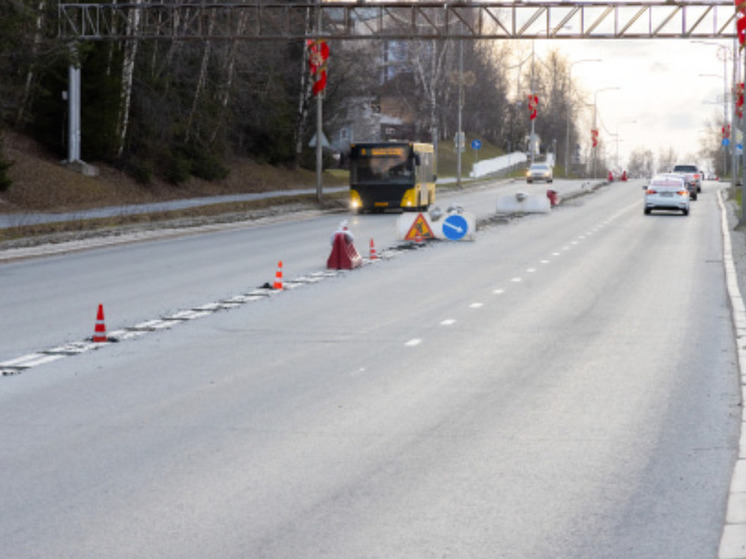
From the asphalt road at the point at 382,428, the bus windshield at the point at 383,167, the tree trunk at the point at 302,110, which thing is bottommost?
the asphalt road at the point at 382,428

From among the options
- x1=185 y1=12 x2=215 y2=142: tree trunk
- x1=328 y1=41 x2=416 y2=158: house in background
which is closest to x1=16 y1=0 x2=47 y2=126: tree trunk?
x1=185 y1=12 x2=215 y2=142: tree trunk

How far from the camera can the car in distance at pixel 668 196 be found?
5062cm

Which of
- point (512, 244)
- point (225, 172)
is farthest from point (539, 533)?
point (225, 172)

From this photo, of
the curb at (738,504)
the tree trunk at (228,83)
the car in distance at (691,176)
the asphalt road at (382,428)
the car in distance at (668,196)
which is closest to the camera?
the curb at (738,504)

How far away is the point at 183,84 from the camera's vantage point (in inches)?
2330

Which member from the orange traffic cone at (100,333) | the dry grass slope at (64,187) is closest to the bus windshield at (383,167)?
the dry grass slope at (64,187)

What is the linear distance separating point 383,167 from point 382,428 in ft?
138

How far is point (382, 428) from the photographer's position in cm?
986

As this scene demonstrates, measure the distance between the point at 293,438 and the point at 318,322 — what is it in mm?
7150

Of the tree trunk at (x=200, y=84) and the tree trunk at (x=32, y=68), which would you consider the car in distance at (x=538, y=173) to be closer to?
the tree trunk at (x=200, y=84)

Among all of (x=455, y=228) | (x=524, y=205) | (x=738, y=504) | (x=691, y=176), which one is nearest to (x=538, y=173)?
(x=691, y=176)

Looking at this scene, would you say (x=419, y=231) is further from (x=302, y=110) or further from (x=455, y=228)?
(x=302, y=110)

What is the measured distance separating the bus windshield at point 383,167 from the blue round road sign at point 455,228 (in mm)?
17970

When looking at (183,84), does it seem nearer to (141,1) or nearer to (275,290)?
(141,1)
